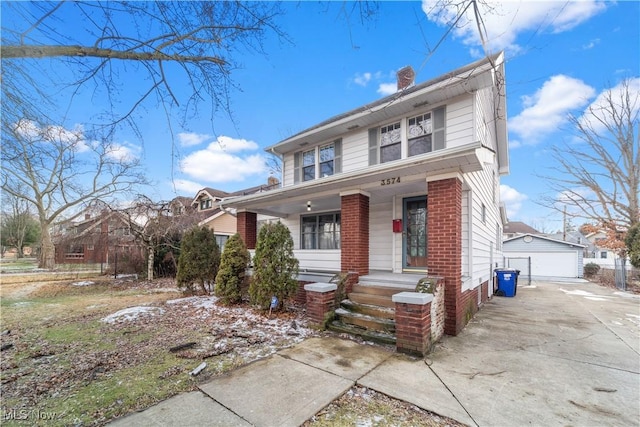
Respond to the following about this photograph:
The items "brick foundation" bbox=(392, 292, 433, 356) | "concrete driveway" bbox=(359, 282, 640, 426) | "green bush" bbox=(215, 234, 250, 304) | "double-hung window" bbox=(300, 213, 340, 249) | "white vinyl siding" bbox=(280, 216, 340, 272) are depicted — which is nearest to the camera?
"concrete driveway" bbox=(359, 282, 640, 426)

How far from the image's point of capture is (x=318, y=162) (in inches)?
367

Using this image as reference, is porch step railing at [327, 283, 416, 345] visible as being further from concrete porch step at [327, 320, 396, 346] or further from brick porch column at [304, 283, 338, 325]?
brick porch column at [304, 283, 338, 325]

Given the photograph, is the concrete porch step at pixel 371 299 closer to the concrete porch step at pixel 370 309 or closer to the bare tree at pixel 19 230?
the concrete porch step at pixel 370 309

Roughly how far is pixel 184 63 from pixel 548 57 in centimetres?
433

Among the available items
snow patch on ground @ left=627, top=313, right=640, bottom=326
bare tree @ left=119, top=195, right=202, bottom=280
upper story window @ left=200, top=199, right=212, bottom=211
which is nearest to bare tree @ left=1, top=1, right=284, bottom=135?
snow patch on ground @ left=627, top=313, right=640, bottom=326

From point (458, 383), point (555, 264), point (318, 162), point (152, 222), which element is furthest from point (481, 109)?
point (555, 264)

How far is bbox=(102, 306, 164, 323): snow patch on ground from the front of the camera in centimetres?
605

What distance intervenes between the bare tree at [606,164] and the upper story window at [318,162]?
18.4 meters

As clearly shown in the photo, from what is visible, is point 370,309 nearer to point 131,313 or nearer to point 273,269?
point 273,269

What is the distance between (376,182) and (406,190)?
3.17ft

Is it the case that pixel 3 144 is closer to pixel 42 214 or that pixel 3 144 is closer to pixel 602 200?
pixel 42 214


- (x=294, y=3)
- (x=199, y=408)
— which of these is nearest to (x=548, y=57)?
(x=294, y=3)

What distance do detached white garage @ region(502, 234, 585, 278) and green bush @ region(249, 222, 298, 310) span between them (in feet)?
56.2

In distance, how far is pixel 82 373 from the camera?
11.6ft
